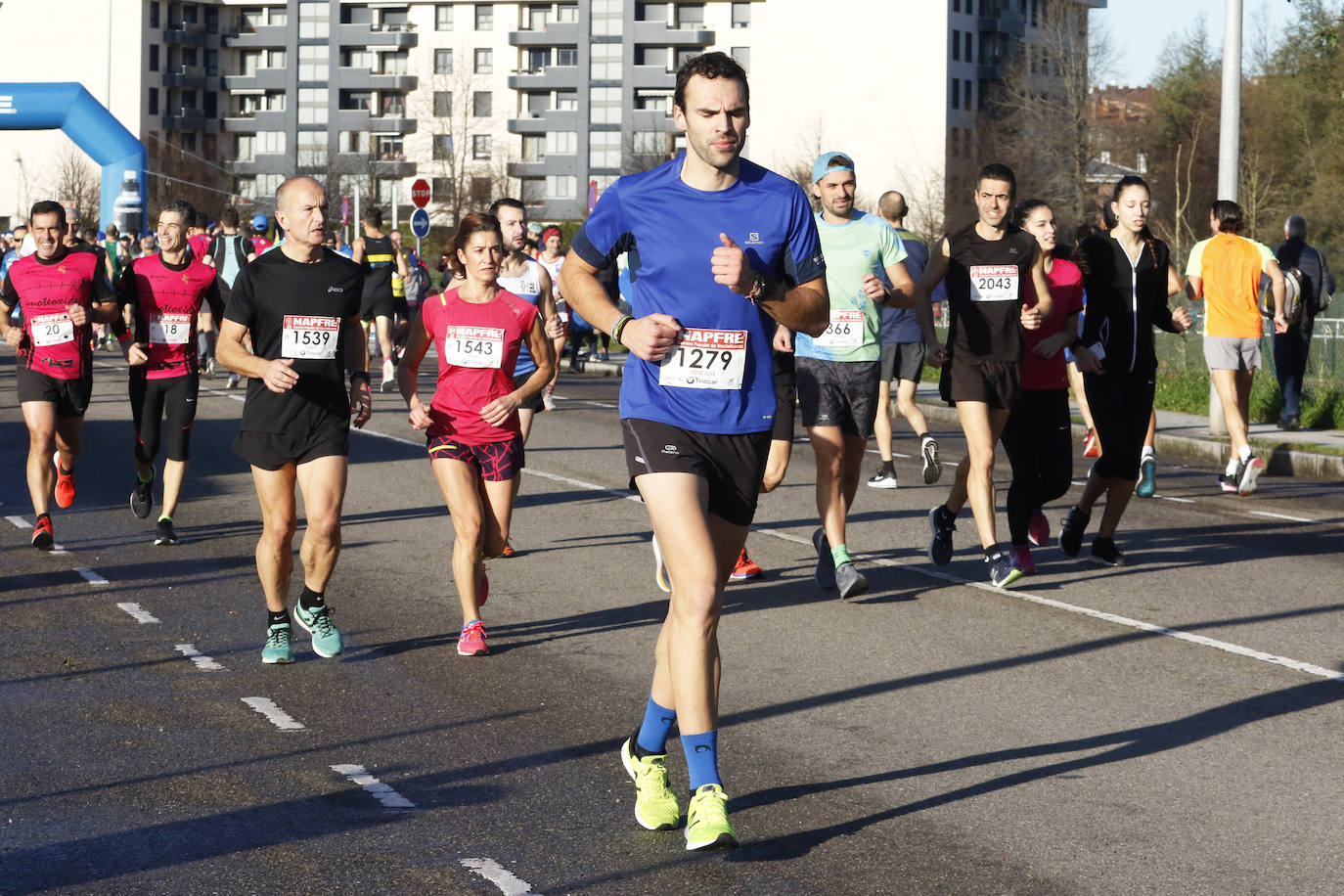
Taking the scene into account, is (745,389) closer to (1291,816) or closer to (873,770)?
(873,770)

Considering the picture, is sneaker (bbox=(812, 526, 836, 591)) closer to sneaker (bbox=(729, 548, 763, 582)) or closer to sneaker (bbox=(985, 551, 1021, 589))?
sneaker (bbox=(729, 548, 763, 582))

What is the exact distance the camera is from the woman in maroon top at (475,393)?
314 inches

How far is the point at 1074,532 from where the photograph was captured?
1025 cm

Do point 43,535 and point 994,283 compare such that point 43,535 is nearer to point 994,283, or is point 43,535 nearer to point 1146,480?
point 994,283

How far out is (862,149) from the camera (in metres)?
91.3

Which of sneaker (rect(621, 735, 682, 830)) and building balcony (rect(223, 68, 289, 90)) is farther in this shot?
building balcony (rect(223, 68, 289, 90))

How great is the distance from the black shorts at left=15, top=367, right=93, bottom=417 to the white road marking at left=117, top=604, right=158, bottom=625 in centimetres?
238

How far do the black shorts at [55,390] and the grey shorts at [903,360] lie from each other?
21.9ft

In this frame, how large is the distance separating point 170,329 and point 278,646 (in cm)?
391

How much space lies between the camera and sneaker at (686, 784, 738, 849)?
491cm

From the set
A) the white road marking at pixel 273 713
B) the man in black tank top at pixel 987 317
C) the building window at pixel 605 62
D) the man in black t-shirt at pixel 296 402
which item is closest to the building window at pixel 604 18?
the building window at pixel 605 62

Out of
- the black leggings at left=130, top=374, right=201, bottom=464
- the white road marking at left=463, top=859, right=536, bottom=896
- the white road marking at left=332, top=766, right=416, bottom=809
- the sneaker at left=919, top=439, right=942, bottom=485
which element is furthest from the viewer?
the sneaker at left=919, top=439, right=942, bottom=485

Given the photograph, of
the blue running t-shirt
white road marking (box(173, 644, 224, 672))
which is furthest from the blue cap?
the blue running t-shirt

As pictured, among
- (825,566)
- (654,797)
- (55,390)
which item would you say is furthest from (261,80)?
(654,797)
